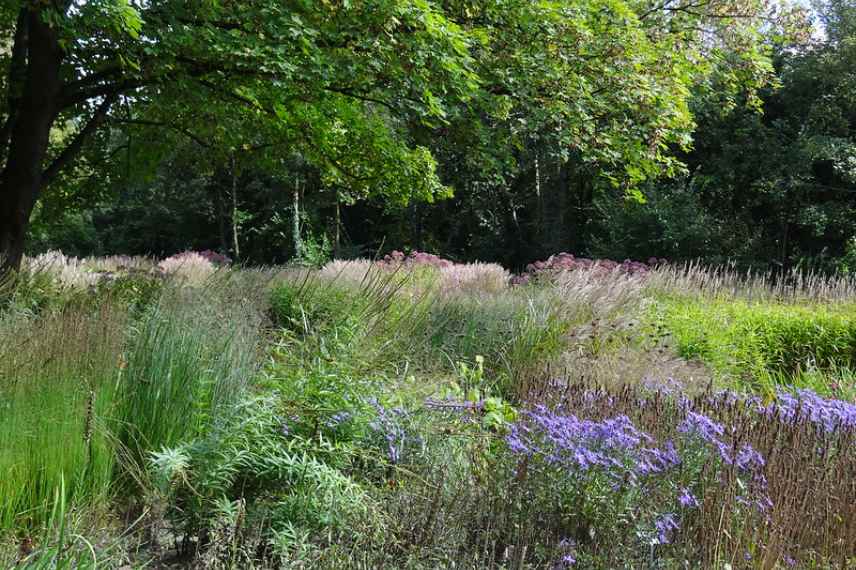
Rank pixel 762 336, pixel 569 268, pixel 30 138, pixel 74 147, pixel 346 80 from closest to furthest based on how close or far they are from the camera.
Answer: pixel 346 80 → pixel 30 138 → pixel 762 336 → pixel 74 147 → pixel 569 268

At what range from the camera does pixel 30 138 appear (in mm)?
8289

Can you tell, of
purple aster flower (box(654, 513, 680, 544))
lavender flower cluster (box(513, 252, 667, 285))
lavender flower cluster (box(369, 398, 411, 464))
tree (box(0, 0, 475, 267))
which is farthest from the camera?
lavender flower cluster (box(513, 252, 667, 285))

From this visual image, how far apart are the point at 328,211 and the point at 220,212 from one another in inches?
174

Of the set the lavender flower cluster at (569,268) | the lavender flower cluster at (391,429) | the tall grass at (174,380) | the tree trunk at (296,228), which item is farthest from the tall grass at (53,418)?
the tree trunk at (296,228)

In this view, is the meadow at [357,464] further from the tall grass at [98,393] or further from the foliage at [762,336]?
the foliage at [762,336]

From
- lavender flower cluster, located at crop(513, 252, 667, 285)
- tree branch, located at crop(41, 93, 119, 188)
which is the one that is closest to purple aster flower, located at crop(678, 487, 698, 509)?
lavender flower cluster, located at crop(513, 252, 667, 285)

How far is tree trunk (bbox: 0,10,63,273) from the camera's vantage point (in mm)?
8234

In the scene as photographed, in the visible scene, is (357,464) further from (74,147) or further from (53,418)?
(74,147)

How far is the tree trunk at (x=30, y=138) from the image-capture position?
823cm

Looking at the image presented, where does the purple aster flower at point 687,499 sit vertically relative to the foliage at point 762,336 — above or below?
above

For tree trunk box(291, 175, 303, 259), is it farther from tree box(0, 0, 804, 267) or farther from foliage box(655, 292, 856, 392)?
foliage box(655, 292, 856, 392)

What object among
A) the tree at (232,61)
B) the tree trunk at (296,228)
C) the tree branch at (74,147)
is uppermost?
the tree at (232,61)

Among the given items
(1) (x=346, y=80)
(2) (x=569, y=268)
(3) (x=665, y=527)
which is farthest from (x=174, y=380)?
(2) (x=569, y=268)

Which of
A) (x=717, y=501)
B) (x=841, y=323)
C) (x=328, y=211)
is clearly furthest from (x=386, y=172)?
(x=328, y=211)
